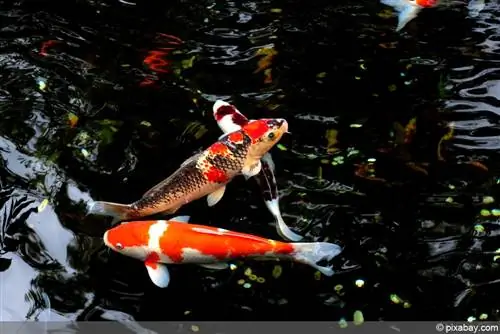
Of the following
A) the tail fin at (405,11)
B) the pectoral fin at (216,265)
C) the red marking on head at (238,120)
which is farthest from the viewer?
the tail fin at (405,11)

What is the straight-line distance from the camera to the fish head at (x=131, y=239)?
2.93m

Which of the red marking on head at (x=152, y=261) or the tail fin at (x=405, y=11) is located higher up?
the tail fin at (x=405, y=11)

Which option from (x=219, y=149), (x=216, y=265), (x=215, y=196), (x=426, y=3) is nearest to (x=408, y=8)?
(x=426, y=3)

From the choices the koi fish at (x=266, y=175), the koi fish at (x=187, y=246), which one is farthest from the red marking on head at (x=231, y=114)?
the koi fish at (x=187, y=246)

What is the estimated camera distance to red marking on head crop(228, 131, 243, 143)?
3248 millimetres

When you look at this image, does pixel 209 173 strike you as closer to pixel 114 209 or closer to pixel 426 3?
pixel 114 209

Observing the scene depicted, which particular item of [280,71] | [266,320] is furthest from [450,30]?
[266,320]

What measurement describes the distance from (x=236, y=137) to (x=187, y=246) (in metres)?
0.65

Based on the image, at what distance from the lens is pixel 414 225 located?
130 inches

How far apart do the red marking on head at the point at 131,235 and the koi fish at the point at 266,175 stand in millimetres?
655

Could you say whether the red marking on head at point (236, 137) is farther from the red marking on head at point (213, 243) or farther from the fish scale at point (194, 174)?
the red marking on head at point (213, 243)

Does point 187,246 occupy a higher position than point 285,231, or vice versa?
point 187,246

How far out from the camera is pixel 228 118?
11.4 ft

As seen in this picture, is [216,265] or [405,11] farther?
[405,11]
